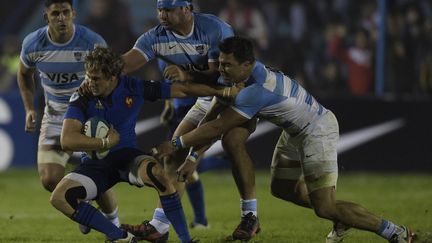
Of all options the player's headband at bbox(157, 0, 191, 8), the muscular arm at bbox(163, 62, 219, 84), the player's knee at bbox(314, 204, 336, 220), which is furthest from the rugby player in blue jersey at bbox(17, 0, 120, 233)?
the player's knee at bbox(314, 204, 336, 220)

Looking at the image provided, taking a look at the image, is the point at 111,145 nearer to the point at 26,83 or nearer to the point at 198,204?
the point at 26,83

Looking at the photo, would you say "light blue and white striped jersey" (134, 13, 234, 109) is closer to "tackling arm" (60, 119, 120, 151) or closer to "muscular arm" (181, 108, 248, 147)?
"muscular arm" (181, 108, 248, 147)

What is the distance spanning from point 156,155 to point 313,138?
1334 mm

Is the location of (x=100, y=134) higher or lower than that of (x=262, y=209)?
higher

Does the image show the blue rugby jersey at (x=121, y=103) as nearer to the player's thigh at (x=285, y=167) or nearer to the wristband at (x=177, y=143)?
the wristband at (x=177, y=143)

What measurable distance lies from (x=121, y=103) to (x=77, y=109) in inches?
14.2

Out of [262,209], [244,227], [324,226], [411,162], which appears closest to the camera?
[244,227]

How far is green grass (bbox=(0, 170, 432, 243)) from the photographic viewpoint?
34.1ft

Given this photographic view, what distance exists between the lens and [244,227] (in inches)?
371

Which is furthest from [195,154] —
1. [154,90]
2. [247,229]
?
[247,229]

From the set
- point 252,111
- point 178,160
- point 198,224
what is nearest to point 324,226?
point 198,224

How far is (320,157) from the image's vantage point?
8.91 m

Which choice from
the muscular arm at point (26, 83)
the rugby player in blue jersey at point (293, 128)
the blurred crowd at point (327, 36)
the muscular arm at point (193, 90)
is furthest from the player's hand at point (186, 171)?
the blurred crowd at point (327, 36)

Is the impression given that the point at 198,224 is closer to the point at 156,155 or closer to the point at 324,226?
the point at 324,226
